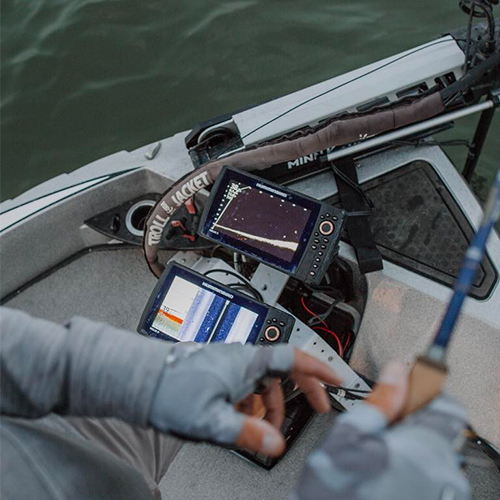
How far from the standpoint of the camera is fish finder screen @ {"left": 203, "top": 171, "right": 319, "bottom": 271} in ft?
6.11

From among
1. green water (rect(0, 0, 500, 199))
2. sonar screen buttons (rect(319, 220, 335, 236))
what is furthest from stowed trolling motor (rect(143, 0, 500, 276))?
green water (rect(0, 0, 500, 199))

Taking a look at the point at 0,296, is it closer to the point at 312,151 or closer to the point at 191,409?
the point at 312,151

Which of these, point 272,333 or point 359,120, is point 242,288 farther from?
point 359,120

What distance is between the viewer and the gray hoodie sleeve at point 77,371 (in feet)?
3.19

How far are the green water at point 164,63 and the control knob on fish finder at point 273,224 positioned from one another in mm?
1528

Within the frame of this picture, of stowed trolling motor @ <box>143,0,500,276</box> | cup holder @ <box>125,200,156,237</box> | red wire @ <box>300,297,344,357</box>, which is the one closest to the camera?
stowed trolling motor @ <box>143,0,500,276</box>

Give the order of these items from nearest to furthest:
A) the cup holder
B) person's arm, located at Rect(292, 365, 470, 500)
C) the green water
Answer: person's arm, located at Rect(292, 365, 470, 500) < the cup holder < the green water

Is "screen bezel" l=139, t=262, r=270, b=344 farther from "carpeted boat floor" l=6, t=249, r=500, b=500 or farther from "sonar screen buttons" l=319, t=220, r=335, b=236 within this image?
"carpeted boat floor" l=6, t=249, r=500, b=500

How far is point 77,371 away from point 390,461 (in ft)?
1.52

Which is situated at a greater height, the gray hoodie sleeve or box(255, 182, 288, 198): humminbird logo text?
box(255, 182, 288, 198): humminbird logo text

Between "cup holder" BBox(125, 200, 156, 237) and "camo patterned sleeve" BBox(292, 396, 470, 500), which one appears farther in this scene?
"cup holder" BBox(125, 200, 156, 237)

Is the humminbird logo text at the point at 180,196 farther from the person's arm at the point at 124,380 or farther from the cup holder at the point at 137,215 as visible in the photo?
the person's arm at the point at 124,380

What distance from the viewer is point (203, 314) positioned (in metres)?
1.88

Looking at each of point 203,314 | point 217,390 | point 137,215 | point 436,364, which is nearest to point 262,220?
point 203,314
